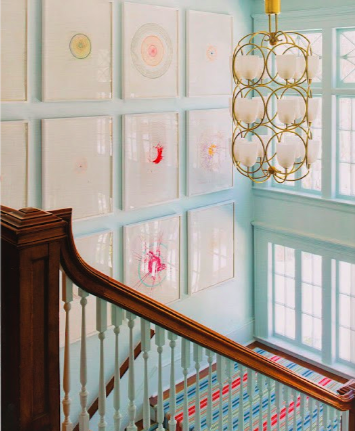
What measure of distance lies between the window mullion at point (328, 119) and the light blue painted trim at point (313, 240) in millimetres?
480

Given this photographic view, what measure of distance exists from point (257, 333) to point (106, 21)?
4.08m

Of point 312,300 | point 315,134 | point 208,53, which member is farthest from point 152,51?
point 312,300

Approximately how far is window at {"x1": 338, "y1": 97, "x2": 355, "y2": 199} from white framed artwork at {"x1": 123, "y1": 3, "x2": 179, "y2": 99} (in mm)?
1800

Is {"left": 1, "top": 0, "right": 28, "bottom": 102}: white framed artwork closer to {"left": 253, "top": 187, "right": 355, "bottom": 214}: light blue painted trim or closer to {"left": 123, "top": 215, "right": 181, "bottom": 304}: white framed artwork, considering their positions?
{"left": 123, "top": 215, "right": 181, "bottom": 304}: white framed artwork

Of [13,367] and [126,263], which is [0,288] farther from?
[126,263]

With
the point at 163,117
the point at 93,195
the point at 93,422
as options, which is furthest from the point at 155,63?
the point at 93,422

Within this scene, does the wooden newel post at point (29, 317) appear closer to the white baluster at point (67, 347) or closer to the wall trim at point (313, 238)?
the white baluster at point (67, 347)

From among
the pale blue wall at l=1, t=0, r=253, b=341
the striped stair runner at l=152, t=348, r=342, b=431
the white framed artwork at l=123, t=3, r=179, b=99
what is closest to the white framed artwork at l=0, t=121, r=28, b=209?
the pale blue wall at l=1, t=0, r=253, b=341

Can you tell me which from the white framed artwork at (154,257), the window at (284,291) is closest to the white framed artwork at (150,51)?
the white framed artwork at (154,257)

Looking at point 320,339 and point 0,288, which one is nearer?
point 0,288

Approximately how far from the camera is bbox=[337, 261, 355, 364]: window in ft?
20.7

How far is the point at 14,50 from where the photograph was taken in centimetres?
445

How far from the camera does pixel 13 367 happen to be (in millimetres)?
1617

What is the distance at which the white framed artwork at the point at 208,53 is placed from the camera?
19.3 ft
